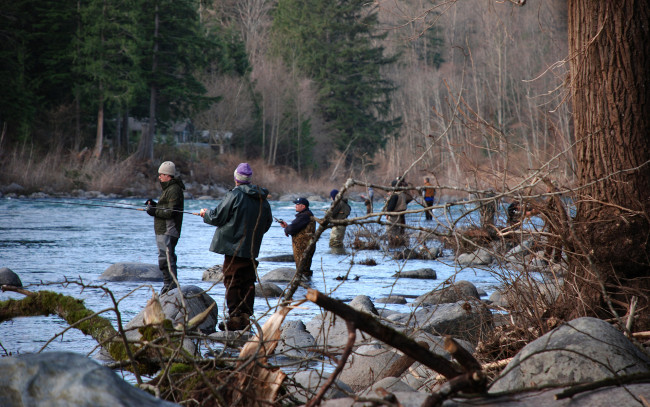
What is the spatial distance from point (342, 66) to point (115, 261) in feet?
151

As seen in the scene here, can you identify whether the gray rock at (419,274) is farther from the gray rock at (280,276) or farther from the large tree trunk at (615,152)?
the large tree trunk at (615,152)

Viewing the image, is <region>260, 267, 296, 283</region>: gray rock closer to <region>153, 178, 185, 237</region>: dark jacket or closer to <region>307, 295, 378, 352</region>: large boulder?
<region>153, 178, 185, 237</region>: dark jacket

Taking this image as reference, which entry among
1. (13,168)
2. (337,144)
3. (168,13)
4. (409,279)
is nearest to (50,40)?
(168,13)

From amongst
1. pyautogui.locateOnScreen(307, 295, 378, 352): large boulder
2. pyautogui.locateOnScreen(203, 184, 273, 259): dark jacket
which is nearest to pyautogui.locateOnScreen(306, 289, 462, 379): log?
pyautogui.locateOnScreen(307, 295, 378, 352): large boulder

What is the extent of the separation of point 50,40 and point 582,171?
43.5 meters

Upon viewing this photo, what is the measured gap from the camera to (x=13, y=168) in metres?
34.2

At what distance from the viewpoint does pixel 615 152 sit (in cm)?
528

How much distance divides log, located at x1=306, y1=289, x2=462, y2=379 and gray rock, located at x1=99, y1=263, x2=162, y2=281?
936 centimetres

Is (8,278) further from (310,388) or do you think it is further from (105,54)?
(105,54)

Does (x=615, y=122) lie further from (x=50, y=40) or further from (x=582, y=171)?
(x=50, y=40)

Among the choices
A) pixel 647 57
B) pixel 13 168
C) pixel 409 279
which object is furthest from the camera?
pixel 13 168

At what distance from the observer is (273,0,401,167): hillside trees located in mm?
58688

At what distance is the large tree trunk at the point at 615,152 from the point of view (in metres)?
5.21

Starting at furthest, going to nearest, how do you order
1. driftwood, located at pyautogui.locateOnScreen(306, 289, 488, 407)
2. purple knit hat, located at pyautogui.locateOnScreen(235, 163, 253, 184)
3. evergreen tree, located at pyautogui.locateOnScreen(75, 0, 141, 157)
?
evergreen tree, located at pyautogui.locateOnScreen(75, 0, 141, 157) < purple knit hat, located at pyautogui.locateOnScreen(235, 163, 253, 184) < driftwood, located at pyautogui.locateOnScreen(306, 289, 488, 407)
